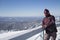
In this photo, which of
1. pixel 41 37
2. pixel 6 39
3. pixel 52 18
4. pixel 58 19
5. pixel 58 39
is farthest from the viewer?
pixel 58 19

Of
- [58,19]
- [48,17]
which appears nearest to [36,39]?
[48,17]

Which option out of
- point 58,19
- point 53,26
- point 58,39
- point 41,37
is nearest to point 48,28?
point 53,26

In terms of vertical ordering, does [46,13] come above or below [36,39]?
Result: above

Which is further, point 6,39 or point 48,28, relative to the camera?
point 48,28

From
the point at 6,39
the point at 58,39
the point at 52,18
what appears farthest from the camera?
the point at 58,39

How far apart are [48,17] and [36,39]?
93.3 inches

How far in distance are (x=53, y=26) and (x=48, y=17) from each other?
44 centimetres

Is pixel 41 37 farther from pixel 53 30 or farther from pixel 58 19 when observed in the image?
pixel 58 19

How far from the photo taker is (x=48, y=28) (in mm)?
8039

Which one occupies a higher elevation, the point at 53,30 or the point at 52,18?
the point at 52,18

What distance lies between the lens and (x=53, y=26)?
317 inches

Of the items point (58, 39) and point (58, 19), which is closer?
point (58, 39)

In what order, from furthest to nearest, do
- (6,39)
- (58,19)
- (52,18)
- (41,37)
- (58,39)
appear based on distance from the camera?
(58,19) → (58,39) → (41,37) → (52,18) → (6,39)

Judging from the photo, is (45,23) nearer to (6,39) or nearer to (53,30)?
(53,30)
